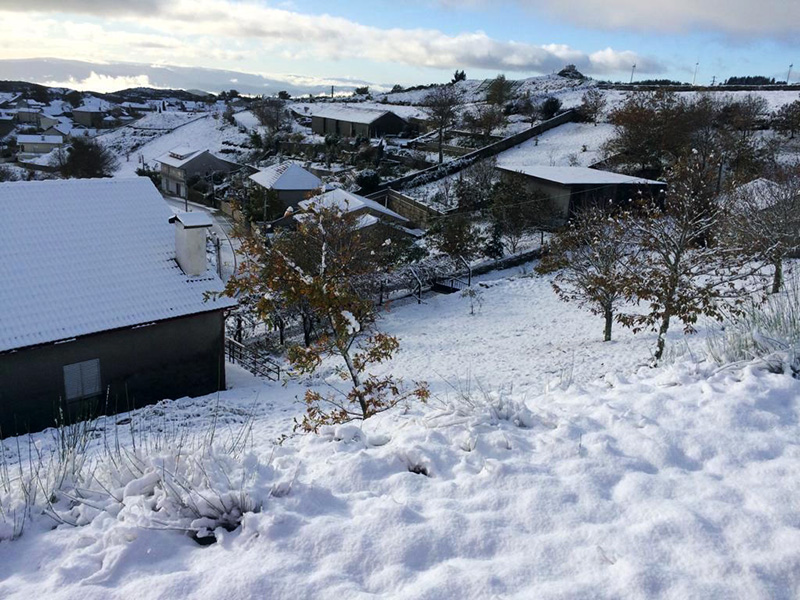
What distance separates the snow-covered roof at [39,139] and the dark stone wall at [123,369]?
8241cm

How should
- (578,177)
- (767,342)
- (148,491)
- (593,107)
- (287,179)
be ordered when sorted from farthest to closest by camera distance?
1. (593,107)
2. (287,179)
3. (578,177)
4. (767,342)
5. (148,491)

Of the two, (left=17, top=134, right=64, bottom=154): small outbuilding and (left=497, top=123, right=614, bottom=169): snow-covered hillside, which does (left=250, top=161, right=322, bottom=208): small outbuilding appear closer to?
(left=497, top=123, right=614, bottom=169): snow-covered hillside

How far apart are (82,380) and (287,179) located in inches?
1224

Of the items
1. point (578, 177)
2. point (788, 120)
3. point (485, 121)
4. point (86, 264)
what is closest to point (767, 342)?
point (86, 264)

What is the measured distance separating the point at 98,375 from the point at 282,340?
337 inches

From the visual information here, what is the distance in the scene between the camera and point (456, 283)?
27672 mm

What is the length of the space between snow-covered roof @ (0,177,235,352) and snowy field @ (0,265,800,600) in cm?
966

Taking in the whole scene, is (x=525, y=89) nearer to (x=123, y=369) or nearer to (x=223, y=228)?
(x=223, y=228)

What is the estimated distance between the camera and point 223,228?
142ft

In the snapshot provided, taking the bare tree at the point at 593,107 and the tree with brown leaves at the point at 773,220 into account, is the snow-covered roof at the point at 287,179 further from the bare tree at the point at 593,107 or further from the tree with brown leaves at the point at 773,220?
the tree with brown leaves at the point at 773,220

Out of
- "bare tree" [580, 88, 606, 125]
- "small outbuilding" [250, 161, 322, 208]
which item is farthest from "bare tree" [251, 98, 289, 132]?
"bare tree" [580, 88, 606, 125]

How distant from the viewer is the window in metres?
13.4

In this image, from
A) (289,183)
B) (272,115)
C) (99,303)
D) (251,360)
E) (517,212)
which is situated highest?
(272,115)

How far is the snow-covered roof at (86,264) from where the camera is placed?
516 inches
